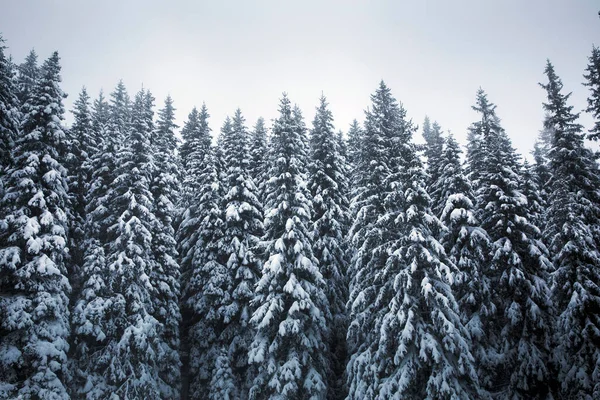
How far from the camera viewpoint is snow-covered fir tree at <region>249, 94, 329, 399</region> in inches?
706

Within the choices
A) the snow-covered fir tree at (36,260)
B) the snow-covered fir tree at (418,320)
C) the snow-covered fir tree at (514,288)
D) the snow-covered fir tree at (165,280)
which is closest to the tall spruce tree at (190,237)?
the snow-covered fir tree at (165,280)

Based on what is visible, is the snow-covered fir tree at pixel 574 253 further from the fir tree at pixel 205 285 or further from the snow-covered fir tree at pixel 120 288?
the snow-covered fir tree at pixel 120 288

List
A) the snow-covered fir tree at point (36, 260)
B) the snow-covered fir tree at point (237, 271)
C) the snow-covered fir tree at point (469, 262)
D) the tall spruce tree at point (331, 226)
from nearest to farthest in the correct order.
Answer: the snow-covered fir tree at point (36, 260)
the snow-covered fir tree at point (469, 262)
the snow-covered fir tree at point (237, 271)
the tall spruce tree at point (331, 226)

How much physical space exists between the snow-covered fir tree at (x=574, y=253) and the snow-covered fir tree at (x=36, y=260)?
22.9m

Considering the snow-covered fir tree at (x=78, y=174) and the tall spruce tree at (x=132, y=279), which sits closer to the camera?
the tall spruce tree at (x=132, y=279)

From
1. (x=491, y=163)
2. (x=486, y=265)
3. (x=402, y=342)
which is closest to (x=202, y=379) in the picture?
(x=402, y=342)

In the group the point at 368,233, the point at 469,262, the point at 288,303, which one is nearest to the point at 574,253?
the point at 469,262

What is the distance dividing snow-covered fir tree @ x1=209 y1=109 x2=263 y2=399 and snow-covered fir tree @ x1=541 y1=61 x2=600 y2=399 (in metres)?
16.1

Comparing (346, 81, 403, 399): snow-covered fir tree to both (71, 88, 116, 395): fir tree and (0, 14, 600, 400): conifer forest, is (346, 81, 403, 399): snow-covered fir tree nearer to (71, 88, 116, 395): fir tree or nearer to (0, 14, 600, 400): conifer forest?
(0, 14, 600, 400): conifer forest

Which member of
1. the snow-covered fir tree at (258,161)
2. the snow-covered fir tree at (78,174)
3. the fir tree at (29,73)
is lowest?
the snow-covered fir tree at (78,174)

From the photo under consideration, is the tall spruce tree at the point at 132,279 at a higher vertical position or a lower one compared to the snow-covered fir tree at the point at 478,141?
lower

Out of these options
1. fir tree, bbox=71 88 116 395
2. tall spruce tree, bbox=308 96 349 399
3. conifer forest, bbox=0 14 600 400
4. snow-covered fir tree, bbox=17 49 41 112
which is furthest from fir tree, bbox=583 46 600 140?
snow-covered fir tree, bbox=17 49 41 112

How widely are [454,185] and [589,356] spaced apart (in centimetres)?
1011

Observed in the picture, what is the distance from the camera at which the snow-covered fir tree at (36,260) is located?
15352 mm
